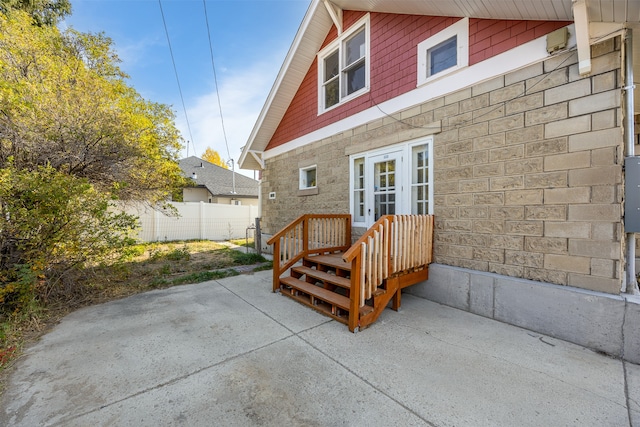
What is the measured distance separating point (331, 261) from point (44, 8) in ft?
46.0

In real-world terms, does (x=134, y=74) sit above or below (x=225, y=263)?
above

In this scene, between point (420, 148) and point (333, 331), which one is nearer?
point (333, 331)

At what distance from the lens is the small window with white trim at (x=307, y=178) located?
6996mm

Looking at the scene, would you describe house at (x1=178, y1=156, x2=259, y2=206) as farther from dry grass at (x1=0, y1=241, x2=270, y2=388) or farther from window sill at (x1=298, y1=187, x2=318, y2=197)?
window sill at (x1=298, y1=187, x2=318, y2=197)

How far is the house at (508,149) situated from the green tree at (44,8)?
994 cm

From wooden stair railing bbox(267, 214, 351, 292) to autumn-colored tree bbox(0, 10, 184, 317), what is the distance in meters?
2.46

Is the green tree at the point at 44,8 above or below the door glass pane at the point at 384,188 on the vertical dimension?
above

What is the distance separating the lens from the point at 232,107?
13594mm

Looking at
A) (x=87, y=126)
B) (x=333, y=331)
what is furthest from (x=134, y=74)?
(x=333, y=331)

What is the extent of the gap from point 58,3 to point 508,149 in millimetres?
15443

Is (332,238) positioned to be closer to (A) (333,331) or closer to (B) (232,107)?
(A) (333,331)

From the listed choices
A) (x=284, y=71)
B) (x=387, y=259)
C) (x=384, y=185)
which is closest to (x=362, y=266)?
(x=387, y=259)

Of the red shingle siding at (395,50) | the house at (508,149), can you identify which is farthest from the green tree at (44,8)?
the house at (508,149)

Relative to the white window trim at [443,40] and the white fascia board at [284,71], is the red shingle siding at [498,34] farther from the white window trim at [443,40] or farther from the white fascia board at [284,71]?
the white fascia board at [284,71]
